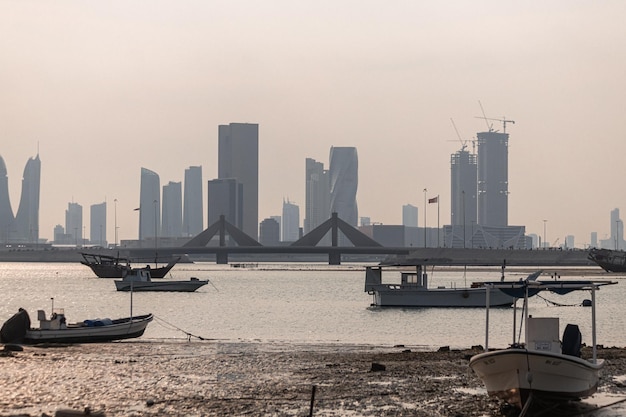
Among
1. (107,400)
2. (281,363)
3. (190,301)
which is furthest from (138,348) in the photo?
(190,301)

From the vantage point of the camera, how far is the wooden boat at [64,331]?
147 feet

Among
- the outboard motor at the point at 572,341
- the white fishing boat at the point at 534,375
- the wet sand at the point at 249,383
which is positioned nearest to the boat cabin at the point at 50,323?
the wet sand at the point at 249,383

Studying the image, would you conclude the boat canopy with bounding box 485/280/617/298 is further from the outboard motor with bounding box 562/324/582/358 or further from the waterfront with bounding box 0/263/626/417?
the waterfront with bounding box 0/263/626/417

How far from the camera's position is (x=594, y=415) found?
2703 centimetres

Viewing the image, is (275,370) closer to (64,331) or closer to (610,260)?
(64,331)

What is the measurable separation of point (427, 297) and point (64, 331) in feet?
126

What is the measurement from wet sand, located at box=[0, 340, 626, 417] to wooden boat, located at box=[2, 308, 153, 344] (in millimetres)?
1666

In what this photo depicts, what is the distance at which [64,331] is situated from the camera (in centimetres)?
4541

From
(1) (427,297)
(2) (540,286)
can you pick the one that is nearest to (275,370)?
(2) (540,286)

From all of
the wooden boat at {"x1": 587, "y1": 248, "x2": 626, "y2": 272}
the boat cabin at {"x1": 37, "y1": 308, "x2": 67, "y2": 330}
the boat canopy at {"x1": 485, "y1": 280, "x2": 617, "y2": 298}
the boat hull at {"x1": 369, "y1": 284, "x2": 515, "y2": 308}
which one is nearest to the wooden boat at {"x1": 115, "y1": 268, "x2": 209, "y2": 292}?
the boat hull at {"x1": 369, "y1": 284, "x2": 515, "y2": 308}

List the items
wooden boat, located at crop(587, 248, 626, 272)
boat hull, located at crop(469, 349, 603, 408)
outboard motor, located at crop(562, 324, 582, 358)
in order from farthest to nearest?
wooden boat, located at crop(587, 248, 626, 272) → outboard motor, located at crop(562, 324, 582, 358) → boat hull, located at crop(469, 349, 603, 408)

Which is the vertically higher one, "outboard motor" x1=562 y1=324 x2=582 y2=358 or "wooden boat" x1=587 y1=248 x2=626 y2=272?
"wooden boat" x1=587 y1=248 x2=626 y2=272

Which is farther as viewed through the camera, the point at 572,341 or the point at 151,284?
the point at 151,284

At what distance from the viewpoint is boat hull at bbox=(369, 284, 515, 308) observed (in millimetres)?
79312
